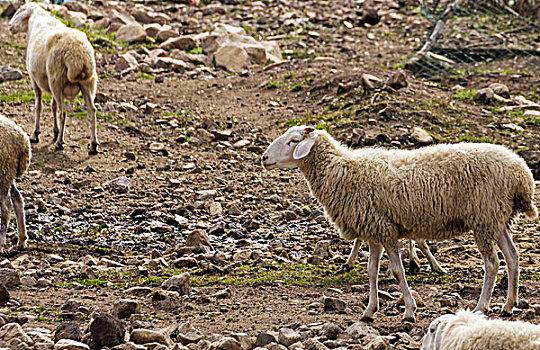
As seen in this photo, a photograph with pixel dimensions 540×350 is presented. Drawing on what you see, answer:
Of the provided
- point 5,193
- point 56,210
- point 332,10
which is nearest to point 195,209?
point 56,210

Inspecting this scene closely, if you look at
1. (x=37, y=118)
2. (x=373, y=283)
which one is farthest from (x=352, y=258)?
(x=37, y=118)

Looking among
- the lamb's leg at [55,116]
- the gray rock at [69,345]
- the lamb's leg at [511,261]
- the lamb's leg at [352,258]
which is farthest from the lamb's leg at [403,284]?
the lamb's leg at [55,116]

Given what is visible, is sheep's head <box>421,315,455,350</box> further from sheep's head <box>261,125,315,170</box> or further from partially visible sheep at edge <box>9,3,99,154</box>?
partially visible sheep at edge <box>9,3,99,154</box>

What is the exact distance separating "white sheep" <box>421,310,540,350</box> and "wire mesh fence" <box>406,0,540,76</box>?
12.8 meters

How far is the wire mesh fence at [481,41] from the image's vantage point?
1748cm

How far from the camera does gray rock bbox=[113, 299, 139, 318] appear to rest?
6.14 meters

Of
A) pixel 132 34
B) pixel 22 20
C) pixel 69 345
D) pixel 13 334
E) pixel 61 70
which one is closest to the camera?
pixel 69 345

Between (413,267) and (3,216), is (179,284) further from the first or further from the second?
(413,267)

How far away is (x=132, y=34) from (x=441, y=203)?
46.2ft

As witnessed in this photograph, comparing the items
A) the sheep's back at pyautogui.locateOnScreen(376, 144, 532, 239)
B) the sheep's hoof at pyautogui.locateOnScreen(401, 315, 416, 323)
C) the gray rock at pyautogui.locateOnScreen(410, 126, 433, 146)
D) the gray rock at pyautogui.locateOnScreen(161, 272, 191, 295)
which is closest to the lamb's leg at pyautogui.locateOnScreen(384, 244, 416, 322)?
the sheep's hoof at pyautogui.locateOnScreen(401, 315, 416, 323)

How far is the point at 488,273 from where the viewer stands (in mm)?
6484

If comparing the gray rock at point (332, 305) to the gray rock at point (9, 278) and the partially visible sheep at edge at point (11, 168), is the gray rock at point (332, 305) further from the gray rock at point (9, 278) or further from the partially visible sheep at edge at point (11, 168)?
the partially visible sheep at edge at point (11, 168)

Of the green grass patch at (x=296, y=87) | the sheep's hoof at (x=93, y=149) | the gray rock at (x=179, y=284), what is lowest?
the green grass patch at (x=296, y=87)

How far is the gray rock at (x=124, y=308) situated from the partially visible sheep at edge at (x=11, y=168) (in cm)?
237
